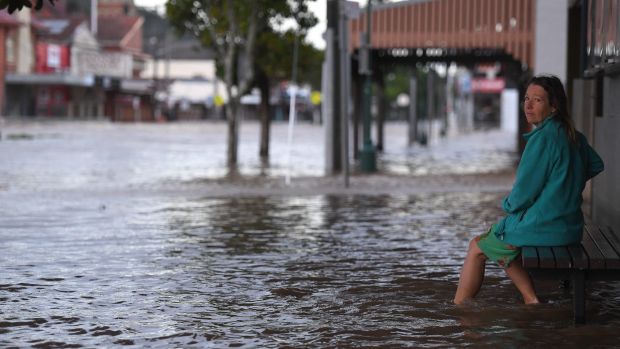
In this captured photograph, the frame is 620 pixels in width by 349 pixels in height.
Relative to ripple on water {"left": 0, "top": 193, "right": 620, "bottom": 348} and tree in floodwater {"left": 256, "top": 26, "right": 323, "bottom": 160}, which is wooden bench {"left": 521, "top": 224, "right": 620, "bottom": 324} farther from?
tree in floodwater {"left": 256, "top": 26, "right": 323, "bottom": 160}

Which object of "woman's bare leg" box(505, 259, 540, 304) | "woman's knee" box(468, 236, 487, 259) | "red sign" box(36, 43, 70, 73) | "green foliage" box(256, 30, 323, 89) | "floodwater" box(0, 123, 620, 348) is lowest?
"floodwater" box(0, 123, 620, 348)

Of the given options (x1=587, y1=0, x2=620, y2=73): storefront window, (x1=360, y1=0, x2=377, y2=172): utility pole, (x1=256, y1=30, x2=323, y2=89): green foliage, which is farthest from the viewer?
(x1=256, y1=30, x2=323, y2=89): green foliage

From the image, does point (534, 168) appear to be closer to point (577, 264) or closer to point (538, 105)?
point (538, 105)

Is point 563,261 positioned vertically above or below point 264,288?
above

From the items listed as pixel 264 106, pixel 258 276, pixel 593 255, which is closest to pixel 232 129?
pixel 264 106

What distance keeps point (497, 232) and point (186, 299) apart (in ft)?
7.24

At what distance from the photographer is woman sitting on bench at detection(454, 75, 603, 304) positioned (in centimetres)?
732

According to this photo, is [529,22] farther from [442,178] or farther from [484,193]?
[484,193]

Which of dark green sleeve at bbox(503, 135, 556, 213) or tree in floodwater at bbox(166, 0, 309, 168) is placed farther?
tree in floodwater at bbox(166, 0, 309, 168)

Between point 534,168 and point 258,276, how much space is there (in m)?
3.01

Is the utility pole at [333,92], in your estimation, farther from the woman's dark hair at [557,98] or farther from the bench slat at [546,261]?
the bench slat at [546,261]

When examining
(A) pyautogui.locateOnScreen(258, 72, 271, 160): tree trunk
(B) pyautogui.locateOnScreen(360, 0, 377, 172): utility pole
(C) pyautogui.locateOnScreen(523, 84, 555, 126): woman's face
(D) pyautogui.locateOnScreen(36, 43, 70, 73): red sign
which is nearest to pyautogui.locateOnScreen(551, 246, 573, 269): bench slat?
(C) pyautogui.locateOnScreen(523, 84, 555, 126): woman's face

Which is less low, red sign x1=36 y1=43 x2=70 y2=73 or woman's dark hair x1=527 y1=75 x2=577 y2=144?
red sign x1=36 y1=43 x2=70 y2=73

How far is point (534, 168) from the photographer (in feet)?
24.0
